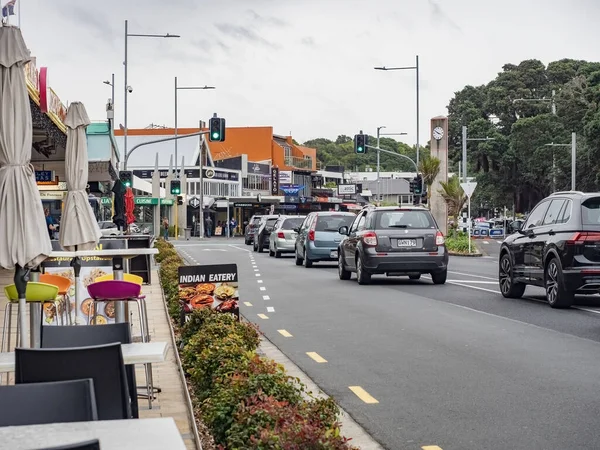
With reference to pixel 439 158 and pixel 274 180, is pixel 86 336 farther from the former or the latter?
pixel 274 180

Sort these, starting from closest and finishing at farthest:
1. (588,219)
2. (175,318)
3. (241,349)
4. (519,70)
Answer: (241,349) < (175,318) < (588,219) < (519,70)

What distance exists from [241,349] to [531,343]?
5.10m

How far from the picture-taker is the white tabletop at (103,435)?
12.6 feet

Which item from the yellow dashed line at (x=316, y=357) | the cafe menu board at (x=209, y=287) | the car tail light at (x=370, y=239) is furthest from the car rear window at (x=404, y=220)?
the cafe menu board at (x=209, y=287)

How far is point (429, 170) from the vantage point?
52812 mm

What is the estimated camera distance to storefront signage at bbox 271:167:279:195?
394 ft

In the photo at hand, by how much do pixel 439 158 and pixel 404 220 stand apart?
3188cm

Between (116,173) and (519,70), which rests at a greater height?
(519,70)

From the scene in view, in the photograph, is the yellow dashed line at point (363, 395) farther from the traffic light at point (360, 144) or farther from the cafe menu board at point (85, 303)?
the traffic light at point (360, 144)

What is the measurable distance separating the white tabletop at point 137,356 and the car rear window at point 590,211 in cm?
1101

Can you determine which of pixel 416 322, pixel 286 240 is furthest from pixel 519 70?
pixel 416 322

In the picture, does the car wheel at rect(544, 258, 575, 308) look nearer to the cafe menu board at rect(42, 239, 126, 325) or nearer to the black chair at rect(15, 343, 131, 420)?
the cafe menu board at rect(42, 239, 126, 325)

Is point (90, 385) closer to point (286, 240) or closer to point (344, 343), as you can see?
point (344, 343)

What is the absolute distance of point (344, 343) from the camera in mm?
12773
